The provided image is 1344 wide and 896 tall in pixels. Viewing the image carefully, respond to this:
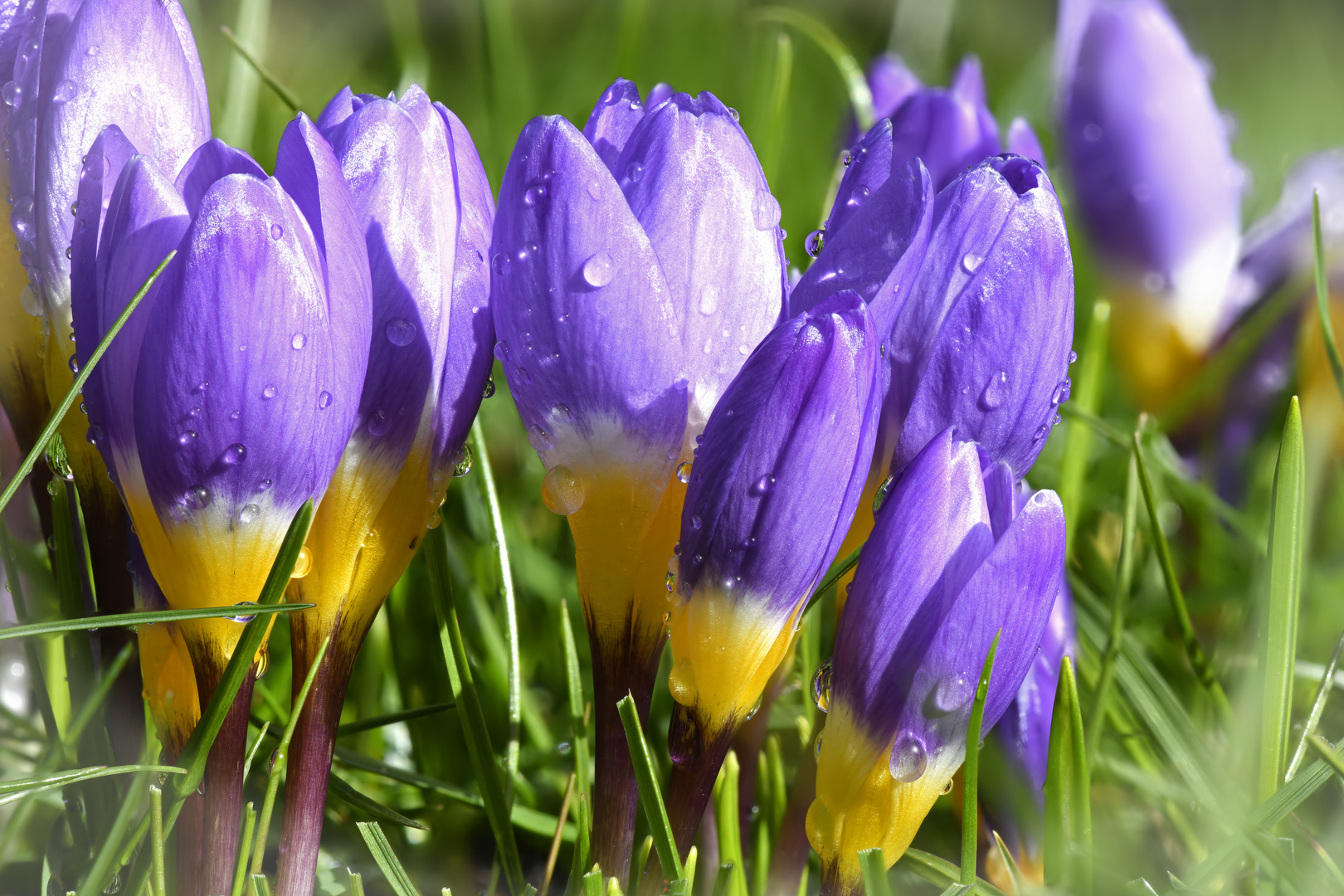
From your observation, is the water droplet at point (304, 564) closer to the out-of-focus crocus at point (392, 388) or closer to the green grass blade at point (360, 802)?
the out-of-focus crocus at point (392, 388)

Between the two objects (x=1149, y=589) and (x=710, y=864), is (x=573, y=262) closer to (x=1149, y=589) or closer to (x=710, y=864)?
(x=710, y=864)

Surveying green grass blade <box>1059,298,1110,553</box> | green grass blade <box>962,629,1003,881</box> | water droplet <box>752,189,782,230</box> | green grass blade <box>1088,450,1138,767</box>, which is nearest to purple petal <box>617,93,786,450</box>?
water droplet <box>752,189,782,230</box>

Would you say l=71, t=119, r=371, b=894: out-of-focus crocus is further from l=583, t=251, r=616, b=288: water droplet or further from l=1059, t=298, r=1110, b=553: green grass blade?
l=1059, t=298, r=1110, b=553: green grass blade

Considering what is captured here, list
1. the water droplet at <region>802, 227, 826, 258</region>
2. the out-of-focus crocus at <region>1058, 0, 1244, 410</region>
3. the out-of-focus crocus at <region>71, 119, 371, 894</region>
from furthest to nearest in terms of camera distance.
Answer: the out-of-focus crocus at <region>1058, 0, 1244, 410</region>
the water droplet at <region>802, 227, 826, 258</region>
the out-of-focus crocus at <region>71, 119, 371, 894</region>

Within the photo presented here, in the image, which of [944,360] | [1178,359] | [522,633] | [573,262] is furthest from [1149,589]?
[573,262]

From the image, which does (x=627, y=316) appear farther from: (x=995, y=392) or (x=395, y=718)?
(x=395, y=718)

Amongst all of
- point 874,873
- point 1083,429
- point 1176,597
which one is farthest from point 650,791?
point 1083,429

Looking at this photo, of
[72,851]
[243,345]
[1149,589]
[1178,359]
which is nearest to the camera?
[243,345]
